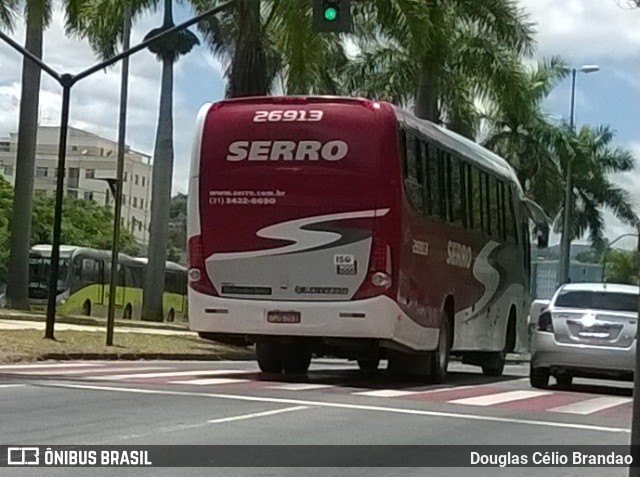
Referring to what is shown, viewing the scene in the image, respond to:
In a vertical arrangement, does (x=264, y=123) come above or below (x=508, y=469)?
above

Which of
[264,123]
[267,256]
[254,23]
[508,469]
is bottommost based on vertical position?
[508,469]

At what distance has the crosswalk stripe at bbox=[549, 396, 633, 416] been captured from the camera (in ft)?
52.4

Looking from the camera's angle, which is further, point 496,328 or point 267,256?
point 496,328

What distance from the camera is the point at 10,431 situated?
36.8ft

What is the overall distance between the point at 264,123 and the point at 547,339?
17.6 feet

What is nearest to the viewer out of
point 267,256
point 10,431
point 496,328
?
point 10,431

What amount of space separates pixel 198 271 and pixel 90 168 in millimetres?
111996

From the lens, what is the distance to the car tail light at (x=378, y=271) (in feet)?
56.6

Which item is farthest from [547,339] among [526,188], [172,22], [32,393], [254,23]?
[526,188]

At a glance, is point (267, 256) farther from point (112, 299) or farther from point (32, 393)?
point (112, 299)

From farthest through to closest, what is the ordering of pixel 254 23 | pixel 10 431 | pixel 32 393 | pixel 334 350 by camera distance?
pixel 254 23 < pixel 334 350 < pixel 32 393 < pixel 10 431

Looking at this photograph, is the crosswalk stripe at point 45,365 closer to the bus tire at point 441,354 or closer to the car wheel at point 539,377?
the bus tire at point 441,354

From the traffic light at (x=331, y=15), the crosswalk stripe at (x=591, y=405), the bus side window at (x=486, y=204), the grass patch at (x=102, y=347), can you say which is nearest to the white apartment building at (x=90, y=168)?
the grass patch at (x=102, y=347)

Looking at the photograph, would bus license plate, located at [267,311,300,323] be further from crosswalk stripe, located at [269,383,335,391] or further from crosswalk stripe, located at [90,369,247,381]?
crosswalk stripe, located at [90,369,247,381]
